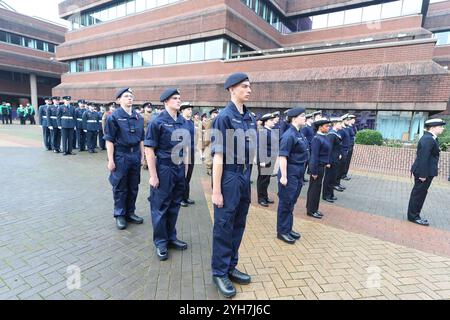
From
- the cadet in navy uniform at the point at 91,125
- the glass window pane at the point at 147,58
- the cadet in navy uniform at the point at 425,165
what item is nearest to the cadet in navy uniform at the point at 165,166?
the cadet in navy uniform at the point at 425,165

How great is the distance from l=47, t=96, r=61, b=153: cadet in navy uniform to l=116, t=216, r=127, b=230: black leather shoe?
25.3 feet

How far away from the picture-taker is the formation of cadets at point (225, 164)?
271 centimetres

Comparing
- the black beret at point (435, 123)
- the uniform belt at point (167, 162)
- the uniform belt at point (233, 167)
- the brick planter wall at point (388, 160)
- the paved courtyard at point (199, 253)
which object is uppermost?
the black beret at point (435, 123)

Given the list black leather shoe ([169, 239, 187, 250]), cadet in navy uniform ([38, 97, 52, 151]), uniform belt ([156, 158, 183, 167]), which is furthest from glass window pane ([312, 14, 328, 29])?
black leather shoe ([169, 239, 187, 250])

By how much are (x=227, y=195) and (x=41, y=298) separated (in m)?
Result: 2.12

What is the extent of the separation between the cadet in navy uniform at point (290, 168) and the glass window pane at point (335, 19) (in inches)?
859

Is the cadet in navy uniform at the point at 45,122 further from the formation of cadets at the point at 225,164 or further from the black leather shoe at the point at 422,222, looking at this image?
the black leather shoe at the point at 422,222

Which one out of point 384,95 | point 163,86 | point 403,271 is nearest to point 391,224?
point 403,271

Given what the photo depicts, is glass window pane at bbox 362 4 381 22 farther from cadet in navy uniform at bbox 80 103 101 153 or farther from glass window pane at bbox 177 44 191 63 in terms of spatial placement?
cadet in navy uniform at bbox 80 103 101 153

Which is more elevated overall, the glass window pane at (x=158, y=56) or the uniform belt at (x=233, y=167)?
the glass window pane at (x=158, y=56)

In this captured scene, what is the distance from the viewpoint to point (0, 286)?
269 cm

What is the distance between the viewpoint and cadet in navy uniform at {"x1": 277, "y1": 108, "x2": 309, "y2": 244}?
13.1ft

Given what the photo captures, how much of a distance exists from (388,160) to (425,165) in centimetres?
545

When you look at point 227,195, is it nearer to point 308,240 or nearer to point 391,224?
point 308,240
